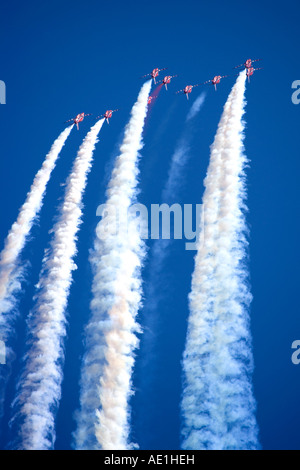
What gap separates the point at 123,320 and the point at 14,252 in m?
9.11

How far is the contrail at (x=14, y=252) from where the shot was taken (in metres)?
22.9

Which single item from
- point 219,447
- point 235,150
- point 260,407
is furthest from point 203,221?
point 219,447

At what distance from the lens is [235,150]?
26797 mm

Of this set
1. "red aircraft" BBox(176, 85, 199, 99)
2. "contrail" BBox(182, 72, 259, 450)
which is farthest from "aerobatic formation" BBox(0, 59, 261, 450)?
"red aircraft" BBox(176, 85, 199, 99)

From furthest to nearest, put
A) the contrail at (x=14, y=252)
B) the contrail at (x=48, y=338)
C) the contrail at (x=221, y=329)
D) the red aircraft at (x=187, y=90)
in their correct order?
the red aircraft at (x=187, y=90)
the contrail at (x=14, y=252)
the contrail at (x=48, y=338)
the contrail at (x=221, y=329)

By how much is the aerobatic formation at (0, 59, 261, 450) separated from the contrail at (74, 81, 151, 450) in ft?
0.18

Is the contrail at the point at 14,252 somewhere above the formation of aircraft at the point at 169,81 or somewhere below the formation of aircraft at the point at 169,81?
below

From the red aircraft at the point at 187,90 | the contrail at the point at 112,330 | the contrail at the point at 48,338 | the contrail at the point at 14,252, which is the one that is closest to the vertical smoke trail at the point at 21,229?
the contrail at the point at 14,252

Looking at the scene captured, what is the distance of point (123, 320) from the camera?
2181 cm

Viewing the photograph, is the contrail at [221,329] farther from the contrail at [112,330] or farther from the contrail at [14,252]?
the contrail at [14,252]

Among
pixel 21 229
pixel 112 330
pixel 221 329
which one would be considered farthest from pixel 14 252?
pixel 221 329

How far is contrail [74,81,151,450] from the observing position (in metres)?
19.5

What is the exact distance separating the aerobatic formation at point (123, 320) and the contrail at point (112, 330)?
0.18ft

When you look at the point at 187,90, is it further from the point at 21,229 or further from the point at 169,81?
the point at 21,229
